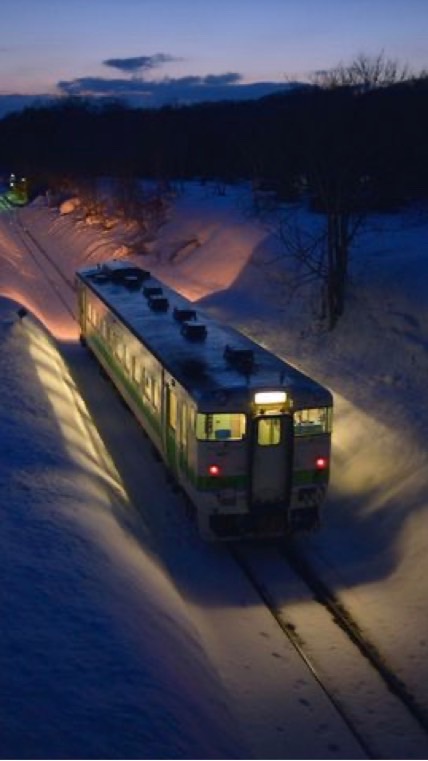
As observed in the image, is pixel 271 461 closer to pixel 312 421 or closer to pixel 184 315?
pixel 312 421

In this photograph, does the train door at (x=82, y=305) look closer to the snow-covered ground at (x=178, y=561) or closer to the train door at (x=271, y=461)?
the snow-covered ground at (x=178, y=561)

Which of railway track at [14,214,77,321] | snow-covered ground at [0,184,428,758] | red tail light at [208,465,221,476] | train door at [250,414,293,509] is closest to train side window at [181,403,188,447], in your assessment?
red tail light at [208,465,221,476]

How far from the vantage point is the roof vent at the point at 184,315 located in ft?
58.7

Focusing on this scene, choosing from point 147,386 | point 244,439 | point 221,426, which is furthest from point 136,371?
point 244,439

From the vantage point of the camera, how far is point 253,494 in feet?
43.0

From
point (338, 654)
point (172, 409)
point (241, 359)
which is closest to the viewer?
point (338, 654)

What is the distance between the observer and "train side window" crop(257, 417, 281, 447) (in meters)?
12.8

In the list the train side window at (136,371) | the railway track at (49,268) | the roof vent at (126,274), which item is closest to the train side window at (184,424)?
the train side window at (136,371)

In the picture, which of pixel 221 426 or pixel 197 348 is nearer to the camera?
pixel 221 426

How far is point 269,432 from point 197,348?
3.00 metres

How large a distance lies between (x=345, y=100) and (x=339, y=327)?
6900 mm

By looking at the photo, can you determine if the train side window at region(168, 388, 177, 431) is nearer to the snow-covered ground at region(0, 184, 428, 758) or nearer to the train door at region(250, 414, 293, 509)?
the snow-covered ground at region(0, 184, 428, 758)

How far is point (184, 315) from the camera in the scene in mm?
17938

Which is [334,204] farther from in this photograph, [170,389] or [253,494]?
[253,494]
